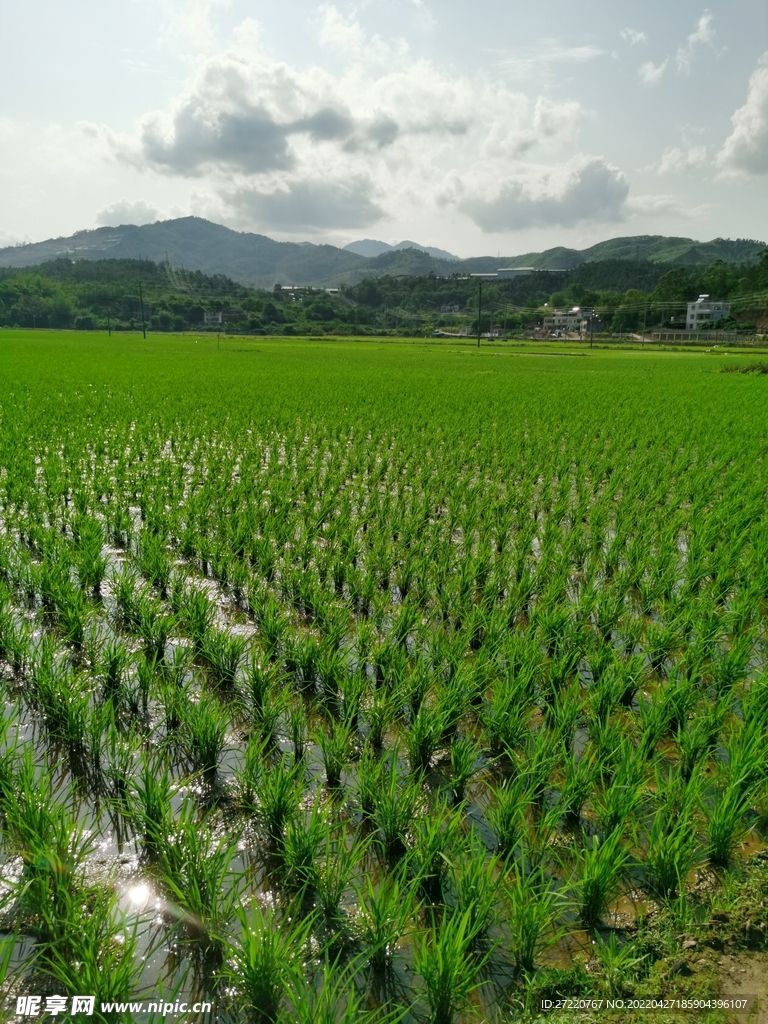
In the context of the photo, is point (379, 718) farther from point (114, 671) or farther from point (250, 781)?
point (114, 671)

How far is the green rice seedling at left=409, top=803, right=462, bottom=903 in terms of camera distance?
7.45 feet

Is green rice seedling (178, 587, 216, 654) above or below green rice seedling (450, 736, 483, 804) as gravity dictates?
above

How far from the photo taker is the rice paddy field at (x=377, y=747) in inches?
78.7

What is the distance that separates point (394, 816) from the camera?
2.47 meters

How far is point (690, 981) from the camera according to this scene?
1983mm

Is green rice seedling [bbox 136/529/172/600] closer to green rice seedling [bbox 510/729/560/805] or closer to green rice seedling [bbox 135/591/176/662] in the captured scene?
green rice seedling [bbox 135/591/176/662]

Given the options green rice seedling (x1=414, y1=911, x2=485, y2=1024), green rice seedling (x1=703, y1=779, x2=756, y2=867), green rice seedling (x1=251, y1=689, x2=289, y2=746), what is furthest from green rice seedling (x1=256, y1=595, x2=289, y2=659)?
green rice seedling (x1=703, y1=779, x2=756, y2=867)

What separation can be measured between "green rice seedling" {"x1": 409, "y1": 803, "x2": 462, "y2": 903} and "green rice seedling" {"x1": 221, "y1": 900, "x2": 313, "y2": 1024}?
1.67 feet

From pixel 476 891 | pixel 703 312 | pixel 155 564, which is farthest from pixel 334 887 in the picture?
pixel 703 312

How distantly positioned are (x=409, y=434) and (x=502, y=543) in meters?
5.57

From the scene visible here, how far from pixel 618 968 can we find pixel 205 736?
193cm

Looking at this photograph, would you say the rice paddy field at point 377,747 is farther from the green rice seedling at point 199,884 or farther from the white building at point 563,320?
the white building at point 563,320

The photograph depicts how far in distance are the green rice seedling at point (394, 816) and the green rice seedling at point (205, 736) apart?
854mm

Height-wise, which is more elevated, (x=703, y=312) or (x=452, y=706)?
(x=703, y=312)
